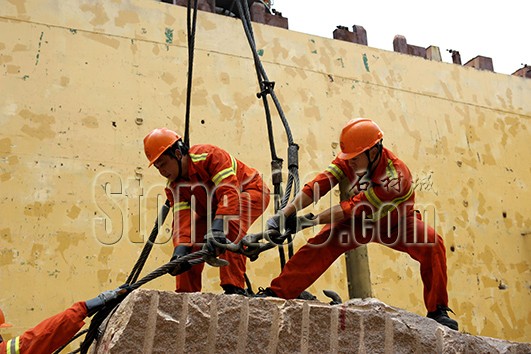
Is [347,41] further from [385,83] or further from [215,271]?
[215,271]

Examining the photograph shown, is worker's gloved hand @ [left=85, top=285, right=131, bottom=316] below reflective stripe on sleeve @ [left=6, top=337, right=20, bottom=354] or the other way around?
the other way around

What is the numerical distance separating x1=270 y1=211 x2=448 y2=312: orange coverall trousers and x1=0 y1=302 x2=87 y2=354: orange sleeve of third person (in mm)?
1218

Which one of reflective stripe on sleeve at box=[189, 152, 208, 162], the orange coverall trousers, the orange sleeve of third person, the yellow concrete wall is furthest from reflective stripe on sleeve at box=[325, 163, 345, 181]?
the yellow concrete wall

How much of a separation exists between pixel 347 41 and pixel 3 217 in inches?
194

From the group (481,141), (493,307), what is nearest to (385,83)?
(481,141)

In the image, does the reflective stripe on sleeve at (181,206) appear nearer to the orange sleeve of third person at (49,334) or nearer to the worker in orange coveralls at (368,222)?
the worker in orange coveralls at (368,222)

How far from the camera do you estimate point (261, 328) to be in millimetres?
3203

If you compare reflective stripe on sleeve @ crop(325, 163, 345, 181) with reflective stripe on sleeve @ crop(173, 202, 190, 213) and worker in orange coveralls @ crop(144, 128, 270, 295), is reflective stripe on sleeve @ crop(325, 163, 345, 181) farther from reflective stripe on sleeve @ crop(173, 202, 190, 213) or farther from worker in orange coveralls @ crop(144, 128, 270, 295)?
reflective stripe on sleeve @ crop(173, 202, 190, 213)

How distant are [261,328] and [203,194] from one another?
5.47 ft

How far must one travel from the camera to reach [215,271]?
730 cm

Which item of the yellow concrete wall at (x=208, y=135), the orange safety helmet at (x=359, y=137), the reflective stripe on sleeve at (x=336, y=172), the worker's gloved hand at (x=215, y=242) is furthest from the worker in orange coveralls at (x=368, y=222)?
the yellow concrete wall at (x=208, y=135)

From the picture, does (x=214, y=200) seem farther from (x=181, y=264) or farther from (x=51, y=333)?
(x=51, y=333)

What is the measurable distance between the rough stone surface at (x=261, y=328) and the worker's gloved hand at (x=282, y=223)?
82cm

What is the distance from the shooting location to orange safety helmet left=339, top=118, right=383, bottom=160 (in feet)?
14.4
